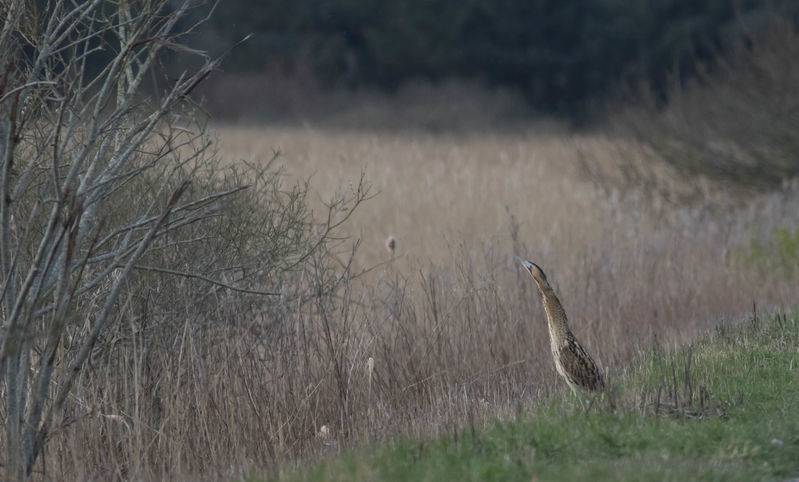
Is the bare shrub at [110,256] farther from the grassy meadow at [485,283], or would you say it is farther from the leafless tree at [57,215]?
the grassy meadow at [485,283]

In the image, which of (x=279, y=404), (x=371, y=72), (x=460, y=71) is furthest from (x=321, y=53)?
(x=279, y=404)

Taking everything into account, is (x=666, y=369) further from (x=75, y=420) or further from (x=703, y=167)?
(x=703, y=167)

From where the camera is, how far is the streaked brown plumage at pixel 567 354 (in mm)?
6645

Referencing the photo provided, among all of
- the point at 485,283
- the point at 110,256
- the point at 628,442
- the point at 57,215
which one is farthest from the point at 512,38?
the point at 57,215

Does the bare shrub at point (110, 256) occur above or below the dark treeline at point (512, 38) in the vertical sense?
below

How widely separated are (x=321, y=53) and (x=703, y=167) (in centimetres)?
1988

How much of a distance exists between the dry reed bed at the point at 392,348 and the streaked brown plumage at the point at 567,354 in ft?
1.32

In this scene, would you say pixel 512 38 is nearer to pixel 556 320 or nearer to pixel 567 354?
pixel 556 320

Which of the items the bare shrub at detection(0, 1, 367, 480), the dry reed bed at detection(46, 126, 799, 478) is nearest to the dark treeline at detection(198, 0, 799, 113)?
the dry reed bed at detection(46, 126, 799, 478)

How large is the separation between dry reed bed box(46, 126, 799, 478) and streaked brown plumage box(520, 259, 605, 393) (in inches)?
15.9

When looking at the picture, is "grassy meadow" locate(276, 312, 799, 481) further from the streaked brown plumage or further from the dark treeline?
the dark treeline

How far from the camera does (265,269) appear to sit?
866 cm

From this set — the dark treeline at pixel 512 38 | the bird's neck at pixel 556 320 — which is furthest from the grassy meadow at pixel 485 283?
the dark treeline at pixel 512 38

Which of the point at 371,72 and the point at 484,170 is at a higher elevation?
the point at 371,72
